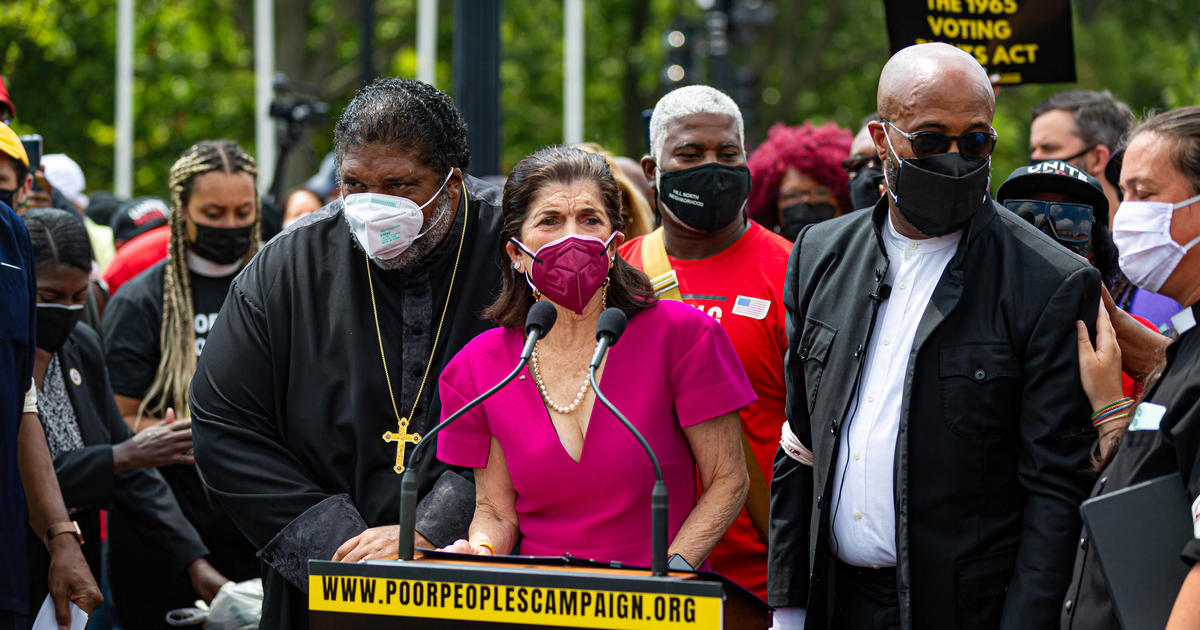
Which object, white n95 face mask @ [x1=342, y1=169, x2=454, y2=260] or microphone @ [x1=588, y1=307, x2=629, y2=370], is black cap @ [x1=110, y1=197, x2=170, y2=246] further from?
microphone @ [x1=588, y1=307, x2=629, y2=370]

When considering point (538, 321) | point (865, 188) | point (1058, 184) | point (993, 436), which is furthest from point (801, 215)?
point (538, 321)

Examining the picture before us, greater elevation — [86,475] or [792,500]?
[792,500]

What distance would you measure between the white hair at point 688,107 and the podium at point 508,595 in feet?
7.83

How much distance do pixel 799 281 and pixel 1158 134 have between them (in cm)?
110

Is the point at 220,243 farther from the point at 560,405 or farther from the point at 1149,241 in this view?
the point at 1149,241

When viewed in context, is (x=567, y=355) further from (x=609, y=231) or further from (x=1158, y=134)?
(x=1158, y=134)

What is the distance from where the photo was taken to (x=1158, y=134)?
10.6 feet

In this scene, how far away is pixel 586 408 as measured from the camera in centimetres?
374

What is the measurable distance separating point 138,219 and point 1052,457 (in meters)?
7.71

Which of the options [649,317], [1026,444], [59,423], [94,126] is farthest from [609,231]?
[94,126]

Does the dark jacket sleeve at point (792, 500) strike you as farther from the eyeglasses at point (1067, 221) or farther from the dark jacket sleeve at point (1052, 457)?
the eyeglasses at point (1067, 221)

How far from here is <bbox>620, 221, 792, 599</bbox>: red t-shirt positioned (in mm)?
4395

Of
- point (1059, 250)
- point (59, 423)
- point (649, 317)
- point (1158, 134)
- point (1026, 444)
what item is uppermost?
point (1158, 134)

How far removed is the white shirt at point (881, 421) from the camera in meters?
3.54
